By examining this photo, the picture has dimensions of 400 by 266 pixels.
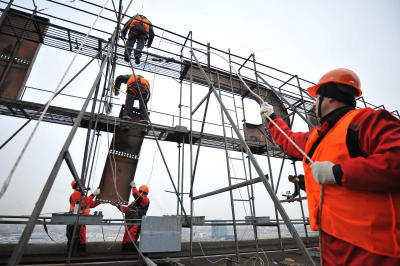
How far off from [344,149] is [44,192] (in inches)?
85.5

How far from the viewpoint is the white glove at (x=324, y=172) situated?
1142 millimetres

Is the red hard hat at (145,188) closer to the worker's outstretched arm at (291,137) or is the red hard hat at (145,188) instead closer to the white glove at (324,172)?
the worker's outstretched arm at (291,137)

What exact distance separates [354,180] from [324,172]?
0.18 metres

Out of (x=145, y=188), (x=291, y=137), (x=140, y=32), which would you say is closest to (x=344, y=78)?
(x=291, y=137)

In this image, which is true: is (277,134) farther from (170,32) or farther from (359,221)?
(170,32)

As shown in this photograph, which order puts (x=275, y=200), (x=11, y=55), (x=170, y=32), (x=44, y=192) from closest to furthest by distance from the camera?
Result: (x=44, y=192) → (x=275, y=200) → (x=11, y=55) → (x=170, y=32)

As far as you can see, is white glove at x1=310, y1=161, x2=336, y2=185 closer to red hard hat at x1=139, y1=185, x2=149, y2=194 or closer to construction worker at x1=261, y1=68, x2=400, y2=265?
construction worker at x1=261, y1=68, x2=400, y2=265

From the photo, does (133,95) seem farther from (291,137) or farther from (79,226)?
(291,137)

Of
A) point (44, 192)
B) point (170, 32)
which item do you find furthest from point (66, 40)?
point (44, 192)

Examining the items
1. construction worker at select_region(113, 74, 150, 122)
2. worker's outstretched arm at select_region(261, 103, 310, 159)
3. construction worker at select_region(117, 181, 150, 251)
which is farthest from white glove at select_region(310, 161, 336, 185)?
construction worker at select_region(113, 74, 150, 122)

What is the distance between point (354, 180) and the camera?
1001mm

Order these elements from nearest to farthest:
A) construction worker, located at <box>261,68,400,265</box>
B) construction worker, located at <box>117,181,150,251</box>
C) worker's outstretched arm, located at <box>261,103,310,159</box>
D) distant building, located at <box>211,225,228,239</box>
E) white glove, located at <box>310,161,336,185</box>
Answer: construction worker, located at <box>261,68,400,265</box>, white glove, located at <box>310,161,336,185</box>, worker's outstretched arm, located at <box>261,103,310,159</box>, construction worker, located at <box>117,181,150,251</box>, distant building, located at <box>211,225,228,239</box>

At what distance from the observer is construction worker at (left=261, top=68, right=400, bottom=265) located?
96 cm

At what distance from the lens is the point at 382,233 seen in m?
0.97
